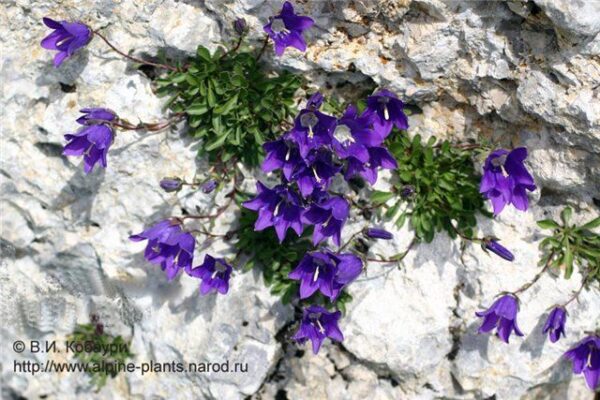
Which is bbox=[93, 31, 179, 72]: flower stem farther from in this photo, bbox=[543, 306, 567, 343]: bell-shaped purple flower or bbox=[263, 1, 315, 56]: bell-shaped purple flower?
bbox=[543, 306, 567, 343]: bell-shaped purple flower

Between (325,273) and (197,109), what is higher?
(197,109)

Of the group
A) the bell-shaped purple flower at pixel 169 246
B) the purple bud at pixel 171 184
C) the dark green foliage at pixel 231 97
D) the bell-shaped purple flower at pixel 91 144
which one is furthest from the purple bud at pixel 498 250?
the bell-shaped purple flower at pixel 91 144

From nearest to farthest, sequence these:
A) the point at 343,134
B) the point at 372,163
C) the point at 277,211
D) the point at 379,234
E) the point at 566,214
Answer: the point at 343,134, the point at 277,211, the point at 372,163, the point at 379,234, the point at 566,214

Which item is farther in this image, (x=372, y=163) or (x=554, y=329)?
(x=554, y=329)

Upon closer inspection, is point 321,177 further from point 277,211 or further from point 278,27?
point 278,27

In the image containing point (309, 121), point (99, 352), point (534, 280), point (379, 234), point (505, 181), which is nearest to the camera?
point (309, 121)

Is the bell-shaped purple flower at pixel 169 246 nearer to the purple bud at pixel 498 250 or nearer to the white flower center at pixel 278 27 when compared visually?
the white flower center at pixel 278 27

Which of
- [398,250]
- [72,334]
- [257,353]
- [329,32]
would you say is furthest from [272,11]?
[72,334]

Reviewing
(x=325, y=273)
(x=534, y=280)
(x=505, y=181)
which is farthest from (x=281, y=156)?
(x=534, y=280)
